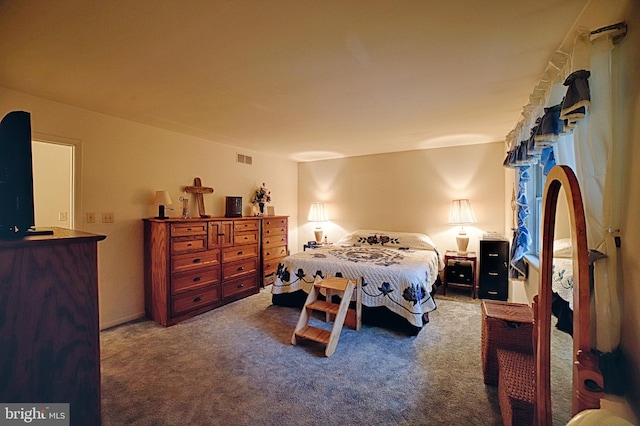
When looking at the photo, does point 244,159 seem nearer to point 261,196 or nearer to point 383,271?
point 261,196

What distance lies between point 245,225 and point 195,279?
105 centimetres

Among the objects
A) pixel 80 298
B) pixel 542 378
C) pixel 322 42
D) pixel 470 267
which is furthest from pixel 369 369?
pixel 470 267

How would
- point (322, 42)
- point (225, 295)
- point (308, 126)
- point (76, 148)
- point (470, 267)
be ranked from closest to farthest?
point (322, 42)
point (76, 148)
point (308, 126)
point (225, 295)
point (470, 267)

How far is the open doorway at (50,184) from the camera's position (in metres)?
3.46

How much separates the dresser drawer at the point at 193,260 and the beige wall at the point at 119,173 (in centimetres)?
55

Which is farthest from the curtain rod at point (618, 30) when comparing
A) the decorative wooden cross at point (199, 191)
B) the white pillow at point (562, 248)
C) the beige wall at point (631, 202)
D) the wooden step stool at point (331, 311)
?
the decorative wooden cross at point (199, 191)

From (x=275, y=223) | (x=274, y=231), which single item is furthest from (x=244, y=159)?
(x=274, y=231)

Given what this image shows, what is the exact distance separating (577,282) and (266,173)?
15.3ft

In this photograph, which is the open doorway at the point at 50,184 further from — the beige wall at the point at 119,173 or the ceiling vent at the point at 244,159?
the ceiling vent at the point at 244,159

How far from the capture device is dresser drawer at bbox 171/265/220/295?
10.1 ft

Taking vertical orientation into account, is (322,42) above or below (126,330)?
above

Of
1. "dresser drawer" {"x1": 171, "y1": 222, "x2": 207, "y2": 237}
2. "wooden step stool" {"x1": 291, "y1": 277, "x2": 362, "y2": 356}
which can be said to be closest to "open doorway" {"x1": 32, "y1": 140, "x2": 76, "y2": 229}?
"dresser drawer" {"x1": 171, "y1": 222, "x2": 207, "y2": 237}

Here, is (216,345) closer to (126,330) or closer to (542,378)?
(126,330)

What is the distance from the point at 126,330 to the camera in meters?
2.88
